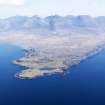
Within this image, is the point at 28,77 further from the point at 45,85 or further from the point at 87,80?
the point at 87,80

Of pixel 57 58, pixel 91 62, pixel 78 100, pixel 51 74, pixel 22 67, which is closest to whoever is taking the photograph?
pixel 78 100

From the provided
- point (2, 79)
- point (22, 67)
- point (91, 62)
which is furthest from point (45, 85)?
point (91, 62)

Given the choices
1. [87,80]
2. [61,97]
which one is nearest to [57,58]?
[87,80]

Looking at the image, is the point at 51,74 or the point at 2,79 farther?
the point at 51,74

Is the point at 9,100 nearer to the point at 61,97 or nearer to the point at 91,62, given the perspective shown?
the point at 61,97

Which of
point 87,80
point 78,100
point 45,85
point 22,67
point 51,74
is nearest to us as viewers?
point 78,100

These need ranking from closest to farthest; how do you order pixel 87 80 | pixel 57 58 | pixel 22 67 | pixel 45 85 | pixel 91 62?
1. pixel 45 85
2. pixel 87 80
3. pixel 22 67
4. pixel 91 62
5. pixel 57 58
